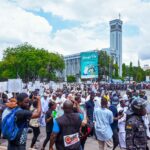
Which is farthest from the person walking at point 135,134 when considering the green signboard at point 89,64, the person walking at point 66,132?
the green signboard at point 89,64

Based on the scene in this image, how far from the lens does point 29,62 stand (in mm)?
68000

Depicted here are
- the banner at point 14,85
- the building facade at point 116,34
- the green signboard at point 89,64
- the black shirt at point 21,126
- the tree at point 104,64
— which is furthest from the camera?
the building facade at point 116,34

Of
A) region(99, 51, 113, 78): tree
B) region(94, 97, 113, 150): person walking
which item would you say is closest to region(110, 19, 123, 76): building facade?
region(99, 51, 113, 78): tree

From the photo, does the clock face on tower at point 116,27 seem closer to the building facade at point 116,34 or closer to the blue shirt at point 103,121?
the building facade at point 116,34

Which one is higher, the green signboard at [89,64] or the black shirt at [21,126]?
the green signboard at [89,64]

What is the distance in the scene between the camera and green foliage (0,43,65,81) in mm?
68312

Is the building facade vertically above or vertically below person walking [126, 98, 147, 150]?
above

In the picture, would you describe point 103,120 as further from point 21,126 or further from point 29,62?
point 29,62

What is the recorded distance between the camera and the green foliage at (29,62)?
224 feet

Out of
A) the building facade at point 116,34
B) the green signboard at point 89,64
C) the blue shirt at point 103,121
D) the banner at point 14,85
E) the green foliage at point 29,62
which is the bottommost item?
the blue shirt at point 103,121

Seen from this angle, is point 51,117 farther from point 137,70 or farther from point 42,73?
point 137,70

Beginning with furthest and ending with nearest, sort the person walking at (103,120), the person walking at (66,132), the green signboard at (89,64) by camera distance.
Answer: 1. the green signboard at (89,64)
2. the person walking at (103,120)
3. the person walking at (66,132)

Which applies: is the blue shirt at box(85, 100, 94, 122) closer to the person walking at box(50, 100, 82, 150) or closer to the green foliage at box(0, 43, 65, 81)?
the person walking at box(50, 100, 82, 150)

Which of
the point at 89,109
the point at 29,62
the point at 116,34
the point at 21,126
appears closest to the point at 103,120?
the point at 21,126
